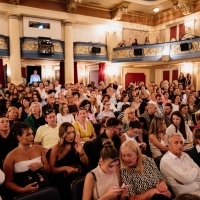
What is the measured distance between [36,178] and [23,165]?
18 centimetres

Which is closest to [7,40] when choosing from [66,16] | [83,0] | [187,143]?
[66,16]

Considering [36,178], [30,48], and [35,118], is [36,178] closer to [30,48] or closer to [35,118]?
[35,118]

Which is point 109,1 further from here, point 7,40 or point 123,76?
point 7,40

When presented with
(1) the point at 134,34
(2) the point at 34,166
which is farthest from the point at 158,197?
(1) the point at 134,34

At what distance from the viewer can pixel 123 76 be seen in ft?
46.5

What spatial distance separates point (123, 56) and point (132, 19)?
8.81 ft

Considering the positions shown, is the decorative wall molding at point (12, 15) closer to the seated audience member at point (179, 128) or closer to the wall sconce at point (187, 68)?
the wall sconce at point (187, 68)

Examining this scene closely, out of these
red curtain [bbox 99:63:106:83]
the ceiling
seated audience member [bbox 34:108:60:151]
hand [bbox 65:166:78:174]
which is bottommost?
hand [bbox 65:166:78:174]

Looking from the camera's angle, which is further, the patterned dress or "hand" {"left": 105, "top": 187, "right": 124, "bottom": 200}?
the patterned dress

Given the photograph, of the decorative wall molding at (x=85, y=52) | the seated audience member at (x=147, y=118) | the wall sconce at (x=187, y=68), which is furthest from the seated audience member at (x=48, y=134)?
the wall sconce at (x=187, y=68)

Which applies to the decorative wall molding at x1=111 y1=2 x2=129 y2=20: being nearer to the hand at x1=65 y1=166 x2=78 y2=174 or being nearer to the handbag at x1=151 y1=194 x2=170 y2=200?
the hand at x1=65 y1=166 x2=78 y2=174

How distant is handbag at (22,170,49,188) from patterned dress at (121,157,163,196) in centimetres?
77

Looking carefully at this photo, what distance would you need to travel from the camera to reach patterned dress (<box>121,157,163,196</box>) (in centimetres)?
203

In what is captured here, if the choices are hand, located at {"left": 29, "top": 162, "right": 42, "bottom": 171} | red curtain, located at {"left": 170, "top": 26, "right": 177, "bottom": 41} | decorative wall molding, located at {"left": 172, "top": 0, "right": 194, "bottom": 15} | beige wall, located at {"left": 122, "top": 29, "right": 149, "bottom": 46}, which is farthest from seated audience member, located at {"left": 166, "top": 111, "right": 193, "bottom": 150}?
red curtain, located at {"left": 170, "top": 26, "right": 177, "bottom": 41}
